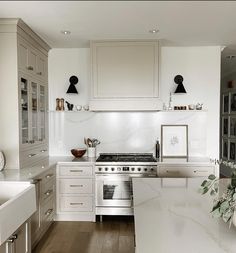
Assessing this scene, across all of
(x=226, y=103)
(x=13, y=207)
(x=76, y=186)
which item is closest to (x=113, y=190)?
(x=76, y=186)

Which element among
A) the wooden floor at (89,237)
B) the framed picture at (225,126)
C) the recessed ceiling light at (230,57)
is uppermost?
the recessed ceiling light at (230,57)

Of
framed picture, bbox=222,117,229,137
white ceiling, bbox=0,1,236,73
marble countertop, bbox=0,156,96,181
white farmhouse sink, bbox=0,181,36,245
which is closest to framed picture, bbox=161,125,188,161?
marble countertop, bbox=0,156,96,181

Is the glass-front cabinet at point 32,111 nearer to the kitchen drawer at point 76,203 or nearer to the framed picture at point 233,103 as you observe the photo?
the kitchen drawer at point 76,203

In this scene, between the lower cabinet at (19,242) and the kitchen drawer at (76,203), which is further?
the kitchen drawer at (76,203)

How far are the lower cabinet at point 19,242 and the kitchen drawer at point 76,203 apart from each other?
1.30 m

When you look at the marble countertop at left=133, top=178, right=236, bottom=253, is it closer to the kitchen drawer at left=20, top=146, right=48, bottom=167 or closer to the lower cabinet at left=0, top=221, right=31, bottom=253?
the lower cabinet at left=0, top=221, right=31, bottom=253

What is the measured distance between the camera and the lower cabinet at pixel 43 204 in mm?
2887

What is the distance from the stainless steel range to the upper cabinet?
752mm

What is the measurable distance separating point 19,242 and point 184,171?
88.5 inches

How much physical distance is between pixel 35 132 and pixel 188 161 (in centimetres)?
211

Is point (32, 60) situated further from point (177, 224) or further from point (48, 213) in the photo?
point (177, 224)

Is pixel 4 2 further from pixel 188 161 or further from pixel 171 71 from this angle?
pixel 188 161

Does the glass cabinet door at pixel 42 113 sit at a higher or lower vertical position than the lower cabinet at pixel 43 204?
higher

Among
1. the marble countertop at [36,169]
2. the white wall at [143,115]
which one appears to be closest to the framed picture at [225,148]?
the white wall at [143,115]
